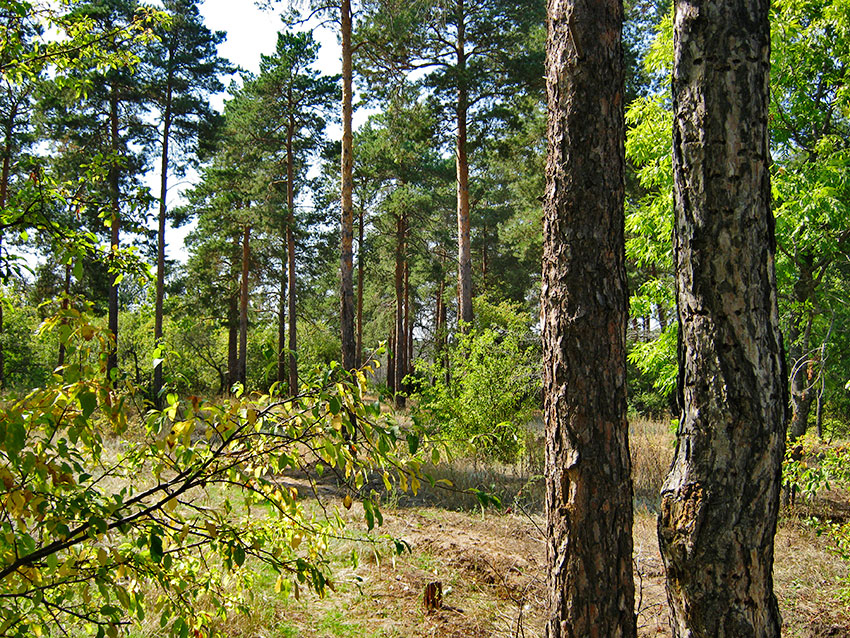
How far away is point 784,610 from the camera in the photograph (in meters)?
4.22

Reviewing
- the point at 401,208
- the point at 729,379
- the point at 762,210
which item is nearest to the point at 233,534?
the point at 729,379

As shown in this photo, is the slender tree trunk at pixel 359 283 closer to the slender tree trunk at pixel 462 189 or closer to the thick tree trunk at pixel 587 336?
the slender tree trunk at pixel 462 189

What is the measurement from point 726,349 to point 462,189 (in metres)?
13.1

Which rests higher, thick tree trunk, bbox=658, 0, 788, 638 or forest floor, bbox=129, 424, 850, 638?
thick tree trunk, bbox=658, 0, 788, 638

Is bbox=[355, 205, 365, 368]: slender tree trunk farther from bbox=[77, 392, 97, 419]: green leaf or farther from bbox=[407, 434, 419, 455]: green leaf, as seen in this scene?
bbox=[77, 392, 97, 419]: green leaf

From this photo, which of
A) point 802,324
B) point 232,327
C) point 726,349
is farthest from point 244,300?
point 726,349

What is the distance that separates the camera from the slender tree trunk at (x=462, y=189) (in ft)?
45.6

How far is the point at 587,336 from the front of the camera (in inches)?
107

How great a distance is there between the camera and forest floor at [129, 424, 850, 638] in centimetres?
387

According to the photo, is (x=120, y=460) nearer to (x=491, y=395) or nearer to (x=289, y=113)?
(x=491, y=395)

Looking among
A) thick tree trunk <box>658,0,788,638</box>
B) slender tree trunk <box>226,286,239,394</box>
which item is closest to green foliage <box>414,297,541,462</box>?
thick tree trunk <box>658,0,788,638</box>

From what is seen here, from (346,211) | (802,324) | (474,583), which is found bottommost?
(474,583)

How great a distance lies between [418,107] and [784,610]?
13344 millimetres

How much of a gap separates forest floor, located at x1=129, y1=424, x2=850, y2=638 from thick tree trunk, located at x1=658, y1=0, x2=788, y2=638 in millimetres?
1325
